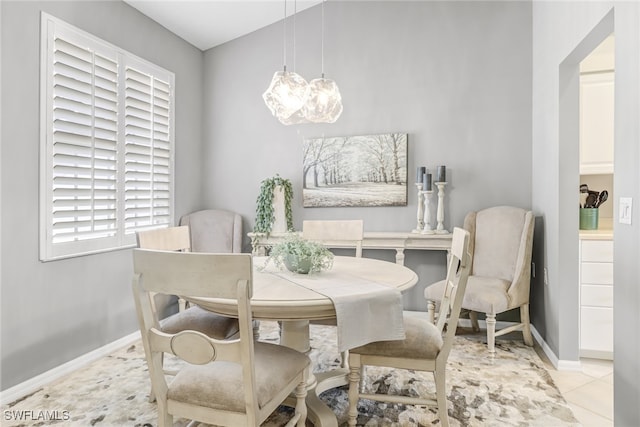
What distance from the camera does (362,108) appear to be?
3914 mm

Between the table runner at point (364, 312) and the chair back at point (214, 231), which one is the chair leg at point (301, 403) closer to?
the table runner at point (364, 312)

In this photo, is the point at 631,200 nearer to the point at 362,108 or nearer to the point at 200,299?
the point at 200,299

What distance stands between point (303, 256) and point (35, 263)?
181 cm

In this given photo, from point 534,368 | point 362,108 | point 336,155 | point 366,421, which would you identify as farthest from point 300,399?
point 362,108

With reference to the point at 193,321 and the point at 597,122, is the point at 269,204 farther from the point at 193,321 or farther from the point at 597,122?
the point at 597,122

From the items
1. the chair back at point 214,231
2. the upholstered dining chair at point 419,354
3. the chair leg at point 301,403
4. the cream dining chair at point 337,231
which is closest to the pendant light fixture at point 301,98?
the cream dining chair at point 337,231

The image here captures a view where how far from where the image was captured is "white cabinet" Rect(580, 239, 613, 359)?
108 inches

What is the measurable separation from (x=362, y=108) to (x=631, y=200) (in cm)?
262

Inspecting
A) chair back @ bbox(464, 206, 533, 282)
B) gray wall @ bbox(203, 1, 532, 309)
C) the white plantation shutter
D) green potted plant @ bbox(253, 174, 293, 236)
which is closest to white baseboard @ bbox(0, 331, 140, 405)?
the white plantation shutter

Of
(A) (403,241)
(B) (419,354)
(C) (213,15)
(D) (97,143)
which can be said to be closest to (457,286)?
(B) (419,354)

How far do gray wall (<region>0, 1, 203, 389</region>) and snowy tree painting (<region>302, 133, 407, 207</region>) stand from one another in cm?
186

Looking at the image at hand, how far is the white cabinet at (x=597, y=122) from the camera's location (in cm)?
303

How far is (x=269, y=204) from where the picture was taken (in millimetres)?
3879

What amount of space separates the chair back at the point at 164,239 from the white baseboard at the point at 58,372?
3.74 feet
